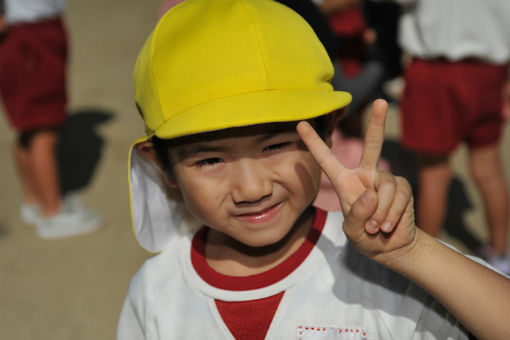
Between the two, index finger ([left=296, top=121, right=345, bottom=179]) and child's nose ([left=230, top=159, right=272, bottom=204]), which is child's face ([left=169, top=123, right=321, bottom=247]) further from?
index finger ([left=296, top=121, right=345, bottom=179])

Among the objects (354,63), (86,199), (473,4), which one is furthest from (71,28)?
(473,4)

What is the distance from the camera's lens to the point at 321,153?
1.09 m

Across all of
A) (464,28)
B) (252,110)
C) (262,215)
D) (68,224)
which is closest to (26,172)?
(68,224)

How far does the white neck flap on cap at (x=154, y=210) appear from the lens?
1.43 m

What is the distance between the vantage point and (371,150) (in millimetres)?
1061

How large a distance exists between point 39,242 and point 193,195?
2435mm

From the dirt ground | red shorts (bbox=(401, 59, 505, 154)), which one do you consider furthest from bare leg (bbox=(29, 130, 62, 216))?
red shorts (bbox=(401, 59, 505, 154))

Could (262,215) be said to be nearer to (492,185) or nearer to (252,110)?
(252,110)

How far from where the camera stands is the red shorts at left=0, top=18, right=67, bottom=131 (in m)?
3.26

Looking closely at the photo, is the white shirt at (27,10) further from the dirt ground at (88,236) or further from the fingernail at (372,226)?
the fingernail at (372,226)

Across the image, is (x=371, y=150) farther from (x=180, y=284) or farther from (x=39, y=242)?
(x=39, y=242)

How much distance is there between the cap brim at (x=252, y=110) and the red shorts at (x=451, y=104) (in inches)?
57.9

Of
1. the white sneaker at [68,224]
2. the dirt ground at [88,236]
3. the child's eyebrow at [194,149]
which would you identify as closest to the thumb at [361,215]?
the child's eyebrow at [194,149]

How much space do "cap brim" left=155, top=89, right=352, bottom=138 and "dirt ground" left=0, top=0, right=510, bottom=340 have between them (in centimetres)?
177
